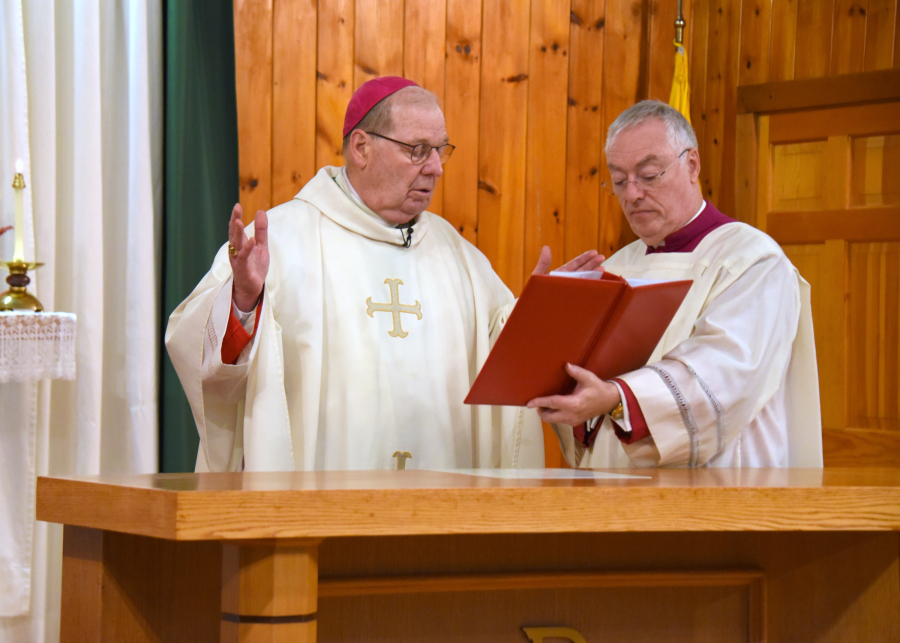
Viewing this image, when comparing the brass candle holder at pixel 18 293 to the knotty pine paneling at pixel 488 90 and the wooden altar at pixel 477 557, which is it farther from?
the wooden altar at pixel 477 557

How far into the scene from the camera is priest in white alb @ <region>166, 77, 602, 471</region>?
259cm

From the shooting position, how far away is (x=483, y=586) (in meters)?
1.65

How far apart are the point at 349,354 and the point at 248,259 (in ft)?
2.02

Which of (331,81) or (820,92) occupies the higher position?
(820,92)

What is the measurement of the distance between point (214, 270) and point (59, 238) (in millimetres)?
971

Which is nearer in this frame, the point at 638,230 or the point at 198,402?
the point at 198,402

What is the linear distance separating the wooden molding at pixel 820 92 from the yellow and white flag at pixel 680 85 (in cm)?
56

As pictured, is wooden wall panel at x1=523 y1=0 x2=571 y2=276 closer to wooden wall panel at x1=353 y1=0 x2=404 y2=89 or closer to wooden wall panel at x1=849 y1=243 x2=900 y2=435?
wooden wall panel at x1=353 y1=0 x2=404 y2=89

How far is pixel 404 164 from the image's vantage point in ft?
9.83

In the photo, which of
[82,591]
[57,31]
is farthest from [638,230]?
[57,31]

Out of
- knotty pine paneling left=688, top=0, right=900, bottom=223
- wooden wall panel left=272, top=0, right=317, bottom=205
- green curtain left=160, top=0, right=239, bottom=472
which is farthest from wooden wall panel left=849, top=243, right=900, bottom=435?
green curtain left=160, top=0, right=239, bottom=472

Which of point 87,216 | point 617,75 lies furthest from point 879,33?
point 87,216

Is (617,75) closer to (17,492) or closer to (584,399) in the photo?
(584,399)

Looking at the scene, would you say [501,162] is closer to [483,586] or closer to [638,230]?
[638,230]
